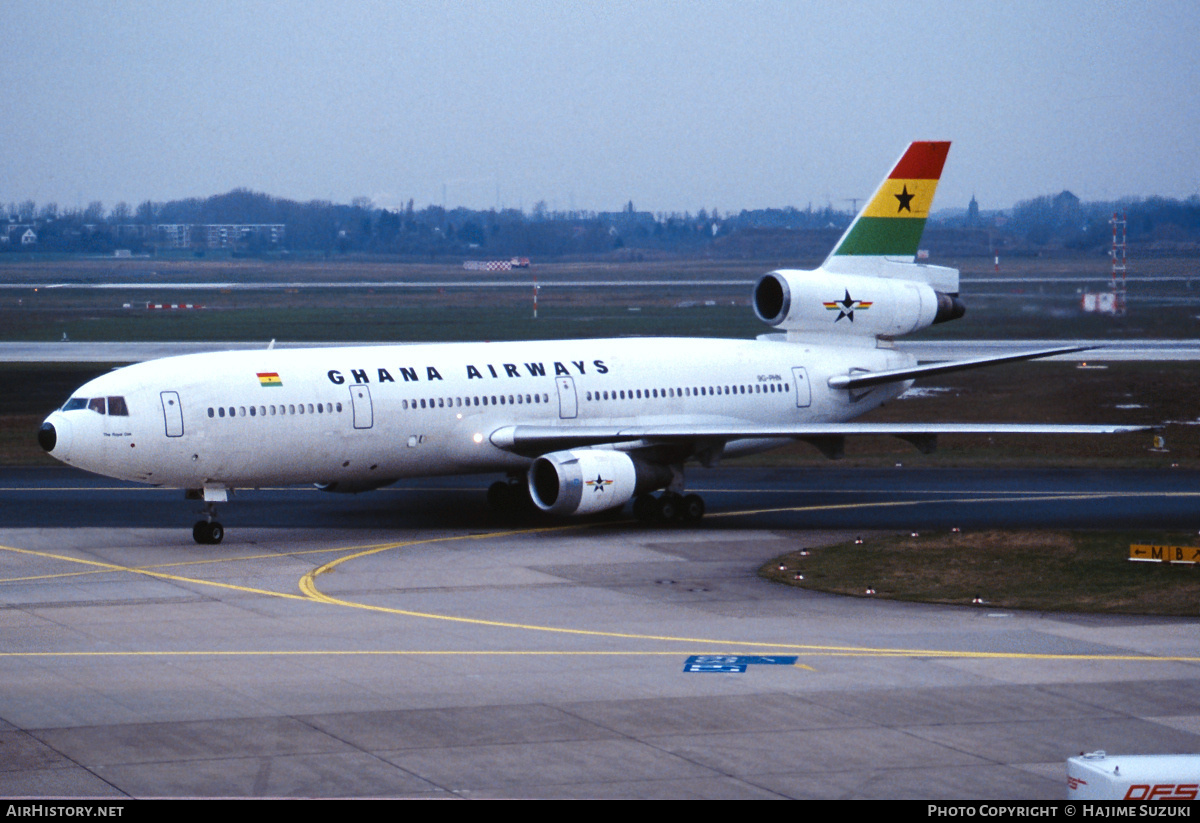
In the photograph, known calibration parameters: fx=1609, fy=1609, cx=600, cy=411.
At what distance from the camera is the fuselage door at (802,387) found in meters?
44.6

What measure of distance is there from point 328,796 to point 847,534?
2188 cm

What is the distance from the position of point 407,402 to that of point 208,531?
5.47 metres

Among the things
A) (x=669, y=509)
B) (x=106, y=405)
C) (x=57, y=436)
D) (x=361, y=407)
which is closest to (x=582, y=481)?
(x=669, y=509)

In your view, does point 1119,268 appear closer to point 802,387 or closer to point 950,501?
point 802,387

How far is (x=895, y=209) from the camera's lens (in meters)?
46.3

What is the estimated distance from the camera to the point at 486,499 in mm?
44312

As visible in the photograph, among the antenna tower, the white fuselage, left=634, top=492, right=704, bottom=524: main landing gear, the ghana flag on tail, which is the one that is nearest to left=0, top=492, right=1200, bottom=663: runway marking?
the white fuselage

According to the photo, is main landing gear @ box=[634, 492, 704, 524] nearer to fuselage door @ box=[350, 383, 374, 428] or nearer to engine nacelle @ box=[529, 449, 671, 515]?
engine nacelle @ box=[529, 449, 671, 515]

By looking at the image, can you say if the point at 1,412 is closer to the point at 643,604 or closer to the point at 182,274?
the point at 643,604

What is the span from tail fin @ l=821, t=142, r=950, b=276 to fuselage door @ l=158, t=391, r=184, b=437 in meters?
19.9

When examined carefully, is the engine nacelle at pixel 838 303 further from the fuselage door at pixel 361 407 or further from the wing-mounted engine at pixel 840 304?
the fuselage door at pixel 361 407
